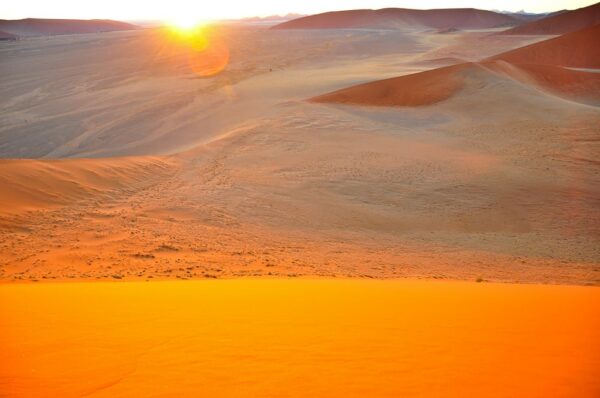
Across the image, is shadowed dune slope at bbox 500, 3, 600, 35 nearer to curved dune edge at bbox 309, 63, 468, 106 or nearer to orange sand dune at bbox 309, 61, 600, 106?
orange sand dune at bbox 309, 61, 600, 106

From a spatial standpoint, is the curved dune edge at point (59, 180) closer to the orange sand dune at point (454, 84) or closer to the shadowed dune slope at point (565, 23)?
the orange sand dune at point (454, 84)

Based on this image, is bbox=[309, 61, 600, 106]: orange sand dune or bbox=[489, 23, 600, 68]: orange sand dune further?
bbox=[489, 23, 600, 68]: orange sand dune

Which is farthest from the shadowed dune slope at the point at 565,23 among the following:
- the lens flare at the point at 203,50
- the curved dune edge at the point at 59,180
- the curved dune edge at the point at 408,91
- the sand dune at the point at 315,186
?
the curved dune edge at the point at 59,180

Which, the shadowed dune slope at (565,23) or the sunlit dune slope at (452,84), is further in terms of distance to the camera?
the shadowed dune slope at (565,23)

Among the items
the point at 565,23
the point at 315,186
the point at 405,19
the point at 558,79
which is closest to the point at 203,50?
the point at 558,79

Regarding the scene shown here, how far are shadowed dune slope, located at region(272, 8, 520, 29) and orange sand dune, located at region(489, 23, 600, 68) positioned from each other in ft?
216

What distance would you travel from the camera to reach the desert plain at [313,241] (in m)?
3.83

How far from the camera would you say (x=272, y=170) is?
50.9 feet

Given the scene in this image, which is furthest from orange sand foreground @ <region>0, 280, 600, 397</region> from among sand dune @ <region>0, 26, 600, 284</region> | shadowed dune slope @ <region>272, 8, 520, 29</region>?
shadowed dune slope @ <region>272, 8, 520, 29</region>

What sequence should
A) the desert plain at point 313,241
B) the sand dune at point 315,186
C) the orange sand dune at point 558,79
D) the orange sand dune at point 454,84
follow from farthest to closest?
1. the orange sand dune at point 558,79
2. the orange sand dune at point 454,84
3. the sand dune at point 315,186
4. the desert plain at point 313,241

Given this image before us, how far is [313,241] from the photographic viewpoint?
10.6 meters

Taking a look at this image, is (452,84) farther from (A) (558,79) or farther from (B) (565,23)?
(B) (565,23)

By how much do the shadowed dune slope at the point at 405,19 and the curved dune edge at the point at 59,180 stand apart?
9770 centimetres

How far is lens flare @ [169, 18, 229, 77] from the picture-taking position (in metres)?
43.8
